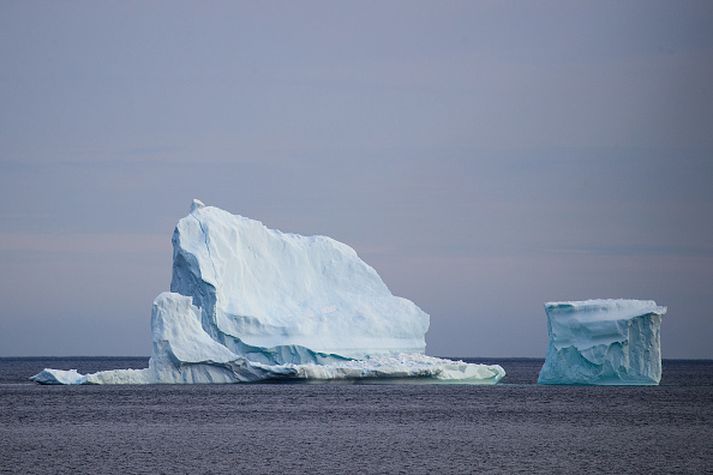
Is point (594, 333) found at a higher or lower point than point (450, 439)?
higher

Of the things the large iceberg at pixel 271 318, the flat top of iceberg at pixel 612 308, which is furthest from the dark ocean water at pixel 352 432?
the flat top of iceberg at pixel 612 308

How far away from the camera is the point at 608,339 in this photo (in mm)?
33406

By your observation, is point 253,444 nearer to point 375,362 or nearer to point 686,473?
point 686,473

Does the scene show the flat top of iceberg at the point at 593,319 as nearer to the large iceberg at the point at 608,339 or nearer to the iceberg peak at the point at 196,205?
the large iceberg at the point at 608,339

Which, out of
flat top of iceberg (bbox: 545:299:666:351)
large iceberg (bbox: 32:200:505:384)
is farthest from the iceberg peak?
flat top of iceberg (bbox: 545:299:666:351)

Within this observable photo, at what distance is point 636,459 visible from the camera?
20094mm

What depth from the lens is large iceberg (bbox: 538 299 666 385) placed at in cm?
3322

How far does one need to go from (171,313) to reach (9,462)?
1448cm

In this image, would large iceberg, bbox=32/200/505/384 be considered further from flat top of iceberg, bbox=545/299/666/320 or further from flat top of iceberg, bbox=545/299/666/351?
flat top of iceberg, bbox=545/299/666/320

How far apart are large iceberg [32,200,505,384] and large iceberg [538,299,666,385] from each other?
493 centimetres

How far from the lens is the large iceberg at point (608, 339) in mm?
33219

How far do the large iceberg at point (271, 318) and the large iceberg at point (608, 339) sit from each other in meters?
4.93

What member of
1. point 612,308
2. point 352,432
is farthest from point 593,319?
point 352,432

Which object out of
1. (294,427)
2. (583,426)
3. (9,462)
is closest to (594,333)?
(583,426)
